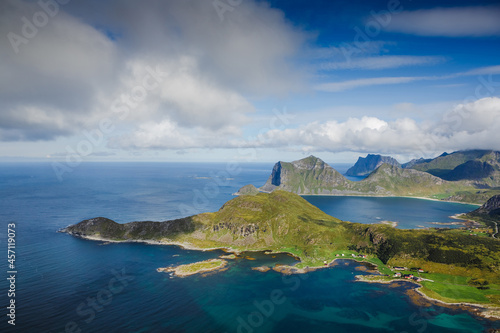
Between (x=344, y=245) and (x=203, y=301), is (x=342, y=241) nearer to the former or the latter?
(x=344, y=245)

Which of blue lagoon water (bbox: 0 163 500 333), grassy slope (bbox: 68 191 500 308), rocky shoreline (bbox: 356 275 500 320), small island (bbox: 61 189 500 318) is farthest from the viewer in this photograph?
grassy slope (bbox: 68 191 500 308)

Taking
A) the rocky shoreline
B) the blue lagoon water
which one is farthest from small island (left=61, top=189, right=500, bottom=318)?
the blue lagoon water

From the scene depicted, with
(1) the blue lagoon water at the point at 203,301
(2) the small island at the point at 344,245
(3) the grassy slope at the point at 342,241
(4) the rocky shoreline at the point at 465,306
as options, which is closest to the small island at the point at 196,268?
(2) the small island at the point at 344,245

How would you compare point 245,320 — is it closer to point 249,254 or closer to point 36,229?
point 249,254

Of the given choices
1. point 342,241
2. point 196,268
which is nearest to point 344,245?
point 342,241

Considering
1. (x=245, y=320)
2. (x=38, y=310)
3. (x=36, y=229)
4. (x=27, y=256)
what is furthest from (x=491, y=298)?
(x=36, y=229)

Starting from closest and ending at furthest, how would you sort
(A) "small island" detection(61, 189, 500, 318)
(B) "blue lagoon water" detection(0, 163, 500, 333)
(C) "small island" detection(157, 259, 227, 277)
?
1. (B) "blue lagoon water" detection(0, 163, 500, 333)
2. (A) "small island" detection(61, 189, 500, 318)
3. (C) "small island" detection(157, 259, 227, 277)

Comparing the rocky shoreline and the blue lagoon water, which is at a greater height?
the rocky shoreline

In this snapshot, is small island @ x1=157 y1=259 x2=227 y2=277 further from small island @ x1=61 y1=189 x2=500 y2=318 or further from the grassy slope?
the grassy slope

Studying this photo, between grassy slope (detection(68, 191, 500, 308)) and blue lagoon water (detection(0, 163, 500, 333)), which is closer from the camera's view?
blue lagoon water (detection(0, 163, 500, 333))
